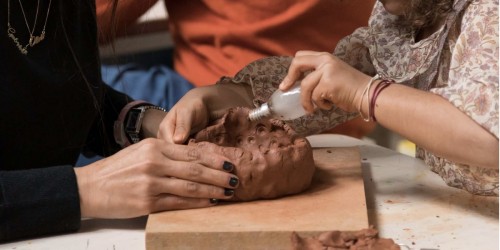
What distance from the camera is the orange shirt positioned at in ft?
6.53

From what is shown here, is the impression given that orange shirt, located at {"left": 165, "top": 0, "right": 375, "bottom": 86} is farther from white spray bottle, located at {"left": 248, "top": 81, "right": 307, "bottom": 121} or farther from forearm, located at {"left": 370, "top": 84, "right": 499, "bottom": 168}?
forearm, located at {"left": 370, "top": 84, "right": 499, "bottom": 168}

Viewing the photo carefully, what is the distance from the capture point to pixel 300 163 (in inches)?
49.5

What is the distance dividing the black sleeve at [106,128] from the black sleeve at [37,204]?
1.54ft

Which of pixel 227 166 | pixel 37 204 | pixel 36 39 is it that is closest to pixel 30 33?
pixel 36 39

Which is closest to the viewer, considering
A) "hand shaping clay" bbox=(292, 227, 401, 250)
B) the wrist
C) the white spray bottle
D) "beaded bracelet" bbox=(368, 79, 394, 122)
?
"hand shaping clay" bbox=(292, 227, 401, 250)

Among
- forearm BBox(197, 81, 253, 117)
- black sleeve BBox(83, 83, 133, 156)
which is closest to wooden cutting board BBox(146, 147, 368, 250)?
forearm BBox(197, 81, 253, 117)

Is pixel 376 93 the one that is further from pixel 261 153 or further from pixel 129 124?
pixel 129 124

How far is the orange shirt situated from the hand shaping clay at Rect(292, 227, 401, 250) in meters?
0.98

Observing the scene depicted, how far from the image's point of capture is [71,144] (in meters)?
1.57

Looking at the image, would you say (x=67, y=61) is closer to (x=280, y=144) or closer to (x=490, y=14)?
(x=280, y=144)

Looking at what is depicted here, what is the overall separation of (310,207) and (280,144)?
0.42ft

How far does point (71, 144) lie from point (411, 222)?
741 millimetres

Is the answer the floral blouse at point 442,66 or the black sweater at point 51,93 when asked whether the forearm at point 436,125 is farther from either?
the black sweater at point 51,93

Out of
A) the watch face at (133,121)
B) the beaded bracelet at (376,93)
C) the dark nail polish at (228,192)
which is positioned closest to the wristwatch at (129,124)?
the watch face at (133,121)
